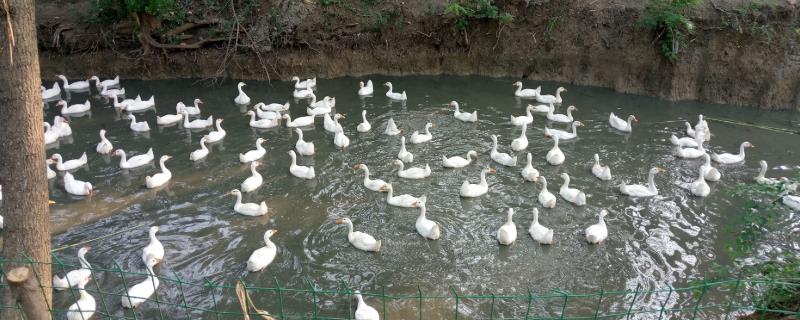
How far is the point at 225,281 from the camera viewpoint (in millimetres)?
8242

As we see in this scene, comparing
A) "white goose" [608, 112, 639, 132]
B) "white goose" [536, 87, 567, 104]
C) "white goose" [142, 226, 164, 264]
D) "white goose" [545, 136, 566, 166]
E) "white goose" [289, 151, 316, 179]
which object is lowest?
"white goose" [142, 226, 164, 264]

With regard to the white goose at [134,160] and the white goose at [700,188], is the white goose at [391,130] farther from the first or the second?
the white goose at [700,188]

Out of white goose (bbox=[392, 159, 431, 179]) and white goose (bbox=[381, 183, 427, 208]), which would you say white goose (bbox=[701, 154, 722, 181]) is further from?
white goose (bbox=[381, 183, 427, 208])

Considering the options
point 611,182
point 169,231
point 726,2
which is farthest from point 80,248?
point 726,2

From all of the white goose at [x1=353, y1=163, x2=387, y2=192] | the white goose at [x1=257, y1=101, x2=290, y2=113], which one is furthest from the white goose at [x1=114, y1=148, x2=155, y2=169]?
the white goose at [x1=353, y1=163, x2=387, y2=192]

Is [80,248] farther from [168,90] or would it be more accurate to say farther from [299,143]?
[168,90]

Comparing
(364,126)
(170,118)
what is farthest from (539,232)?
(170,118)

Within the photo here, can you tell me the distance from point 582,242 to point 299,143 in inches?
253

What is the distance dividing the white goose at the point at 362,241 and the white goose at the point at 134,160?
17.6 feet

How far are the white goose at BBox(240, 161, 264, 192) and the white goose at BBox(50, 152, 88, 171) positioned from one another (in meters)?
3.65

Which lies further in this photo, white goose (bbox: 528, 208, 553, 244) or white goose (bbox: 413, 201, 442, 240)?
white goose (bbox: 413, 201, 442, 240)

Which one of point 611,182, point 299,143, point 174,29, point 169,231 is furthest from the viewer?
point 174,29

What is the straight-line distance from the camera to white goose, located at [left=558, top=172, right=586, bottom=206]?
10.3 meters

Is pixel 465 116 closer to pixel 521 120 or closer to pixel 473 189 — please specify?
pixel 521 120
